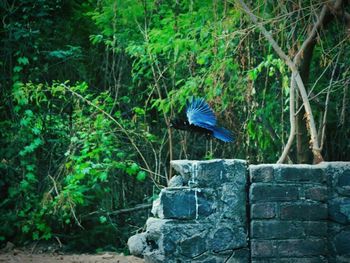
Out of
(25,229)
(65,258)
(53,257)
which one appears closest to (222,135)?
(65,258)

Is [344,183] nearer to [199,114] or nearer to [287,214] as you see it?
[287,214]

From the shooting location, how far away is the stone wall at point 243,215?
3.66m

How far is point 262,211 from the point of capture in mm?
3691

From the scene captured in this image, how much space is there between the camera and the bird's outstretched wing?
4578 millimetres

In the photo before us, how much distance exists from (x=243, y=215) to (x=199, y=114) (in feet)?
3.82

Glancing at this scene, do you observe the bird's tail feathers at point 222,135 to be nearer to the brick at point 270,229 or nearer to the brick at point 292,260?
the brick at point 270,229

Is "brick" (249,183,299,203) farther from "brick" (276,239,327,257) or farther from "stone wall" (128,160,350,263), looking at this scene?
"brick" (276,239,327,257)

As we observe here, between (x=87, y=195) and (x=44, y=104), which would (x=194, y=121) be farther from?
(x=44, y=104)

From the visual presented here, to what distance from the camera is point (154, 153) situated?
7.34 meters

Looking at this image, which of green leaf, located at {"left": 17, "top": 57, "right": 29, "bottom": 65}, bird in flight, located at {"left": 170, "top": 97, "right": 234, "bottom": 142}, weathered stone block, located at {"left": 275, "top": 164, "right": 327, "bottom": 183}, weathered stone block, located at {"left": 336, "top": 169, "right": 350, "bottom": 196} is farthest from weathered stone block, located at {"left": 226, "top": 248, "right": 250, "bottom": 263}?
green leaf, located at {"left": 17, "top": 57, "right": 29, "bottom": 65}

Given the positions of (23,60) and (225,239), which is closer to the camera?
(225,239)

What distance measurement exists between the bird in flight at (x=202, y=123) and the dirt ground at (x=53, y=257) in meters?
2.33

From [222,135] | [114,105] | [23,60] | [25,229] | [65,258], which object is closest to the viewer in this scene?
[222,135]

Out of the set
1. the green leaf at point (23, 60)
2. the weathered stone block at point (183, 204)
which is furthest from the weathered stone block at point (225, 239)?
the green leaf at point (23, 60)
